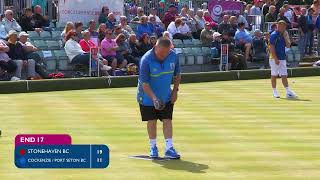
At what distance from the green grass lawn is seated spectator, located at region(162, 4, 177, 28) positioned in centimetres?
542

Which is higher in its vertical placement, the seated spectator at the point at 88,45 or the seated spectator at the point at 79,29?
the seated spectator at the point at 79,29

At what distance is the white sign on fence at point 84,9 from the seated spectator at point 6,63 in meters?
3.60

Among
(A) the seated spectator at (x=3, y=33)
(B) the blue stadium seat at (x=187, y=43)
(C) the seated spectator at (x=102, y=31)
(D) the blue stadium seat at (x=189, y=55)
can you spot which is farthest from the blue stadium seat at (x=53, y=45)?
(B) the blue stadium seat at (x=187, y=43)

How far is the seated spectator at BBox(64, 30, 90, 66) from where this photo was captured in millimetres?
21016

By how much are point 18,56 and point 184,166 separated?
35.9ft

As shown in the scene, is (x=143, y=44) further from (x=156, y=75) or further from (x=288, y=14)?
(x=156, y=75)

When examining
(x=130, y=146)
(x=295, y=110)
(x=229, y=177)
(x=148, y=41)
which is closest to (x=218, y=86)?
(x=148, y=41)

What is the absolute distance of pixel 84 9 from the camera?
23.5 metres

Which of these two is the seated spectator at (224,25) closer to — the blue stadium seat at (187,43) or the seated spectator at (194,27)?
the seated spectator at (194,27)

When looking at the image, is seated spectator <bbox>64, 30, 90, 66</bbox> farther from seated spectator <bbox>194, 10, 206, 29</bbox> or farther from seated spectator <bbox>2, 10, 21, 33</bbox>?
seated spectator <bbox>194, 10, 206, 29</bbox>

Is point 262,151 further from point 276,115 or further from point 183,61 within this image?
point 183,61

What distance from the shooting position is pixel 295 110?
15.8 metres

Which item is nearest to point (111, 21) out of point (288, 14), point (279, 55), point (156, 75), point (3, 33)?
point (3, 33)

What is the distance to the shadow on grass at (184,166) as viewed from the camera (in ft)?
31.9
